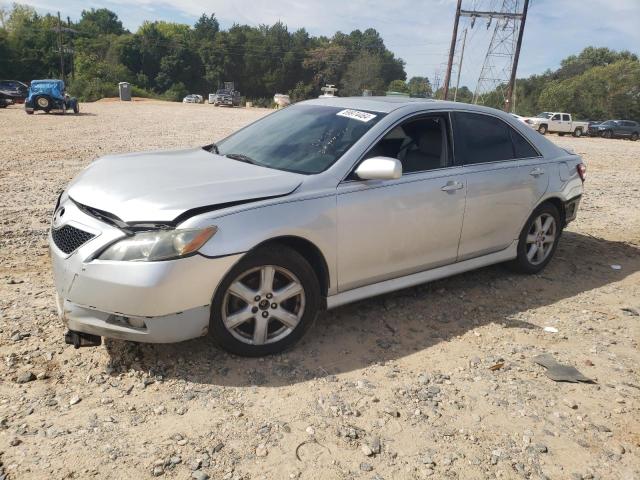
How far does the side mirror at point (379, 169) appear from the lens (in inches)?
142

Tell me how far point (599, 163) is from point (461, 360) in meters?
15.2

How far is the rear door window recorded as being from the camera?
454 cm

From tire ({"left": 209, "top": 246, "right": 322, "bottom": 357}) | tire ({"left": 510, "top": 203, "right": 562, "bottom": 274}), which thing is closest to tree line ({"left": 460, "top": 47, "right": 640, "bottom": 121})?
tire ({"left": 510, "top": 203, "right": 562, "bottom": 274})

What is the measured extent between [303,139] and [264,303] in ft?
4.53

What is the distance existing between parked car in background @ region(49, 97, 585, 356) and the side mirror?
0.01 m

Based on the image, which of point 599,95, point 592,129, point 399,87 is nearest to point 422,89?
point 399,87

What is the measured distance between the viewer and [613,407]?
10.7ft

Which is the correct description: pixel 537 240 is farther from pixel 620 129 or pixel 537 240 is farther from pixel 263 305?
pixel 620 129

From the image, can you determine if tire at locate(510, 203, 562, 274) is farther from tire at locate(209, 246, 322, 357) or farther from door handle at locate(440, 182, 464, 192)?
tire at locate(209, 246, 322, 357)

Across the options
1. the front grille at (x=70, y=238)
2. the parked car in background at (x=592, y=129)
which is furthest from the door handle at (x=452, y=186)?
the parked car in background at (x=592, y=129)

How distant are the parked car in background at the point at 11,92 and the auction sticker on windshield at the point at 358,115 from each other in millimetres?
33235

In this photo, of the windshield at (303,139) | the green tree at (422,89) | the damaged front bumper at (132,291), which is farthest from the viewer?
the green tree at (422,89)

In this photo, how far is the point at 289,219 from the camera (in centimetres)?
338

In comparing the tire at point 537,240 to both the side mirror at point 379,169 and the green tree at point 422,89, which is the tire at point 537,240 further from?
the green tree at point 422,89
